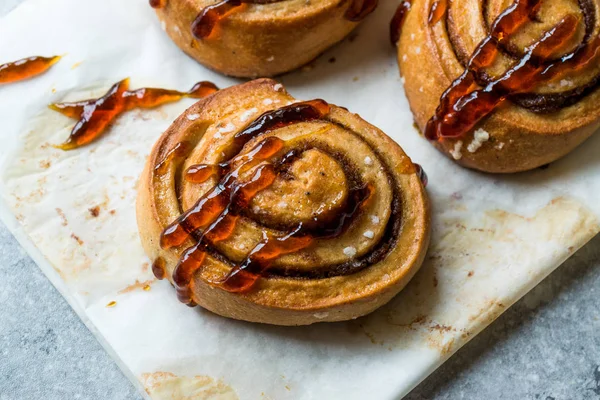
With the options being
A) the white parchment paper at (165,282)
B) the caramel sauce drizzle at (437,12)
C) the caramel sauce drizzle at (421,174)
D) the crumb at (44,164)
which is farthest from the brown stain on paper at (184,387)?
the caramel sauce drizzle at (437,12)

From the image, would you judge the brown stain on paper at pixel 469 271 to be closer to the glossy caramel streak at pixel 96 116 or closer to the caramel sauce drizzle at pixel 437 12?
the caramel sauce drizzle at pixel 437 12

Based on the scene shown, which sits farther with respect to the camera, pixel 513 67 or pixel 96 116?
pixel 96 116

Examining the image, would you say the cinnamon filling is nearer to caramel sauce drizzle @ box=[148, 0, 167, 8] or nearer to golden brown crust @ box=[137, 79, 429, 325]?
golden brown crust @ box=[137, 79, 429, 325]

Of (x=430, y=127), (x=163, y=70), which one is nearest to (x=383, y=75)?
(x=430, y=127)

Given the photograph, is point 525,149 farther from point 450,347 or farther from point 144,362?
point 144,362

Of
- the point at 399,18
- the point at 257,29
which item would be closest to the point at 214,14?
the point at 257,29

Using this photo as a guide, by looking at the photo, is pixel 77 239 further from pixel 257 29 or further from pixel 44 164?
Result: pixel 257 29

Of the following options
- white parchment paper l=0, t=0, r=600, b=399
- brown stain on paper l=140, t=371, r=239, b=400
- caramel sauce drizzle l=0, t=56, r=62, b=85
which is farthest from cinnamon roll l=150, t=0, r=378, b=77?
brown stain on paper l=140, t=371, r=239, b=400
